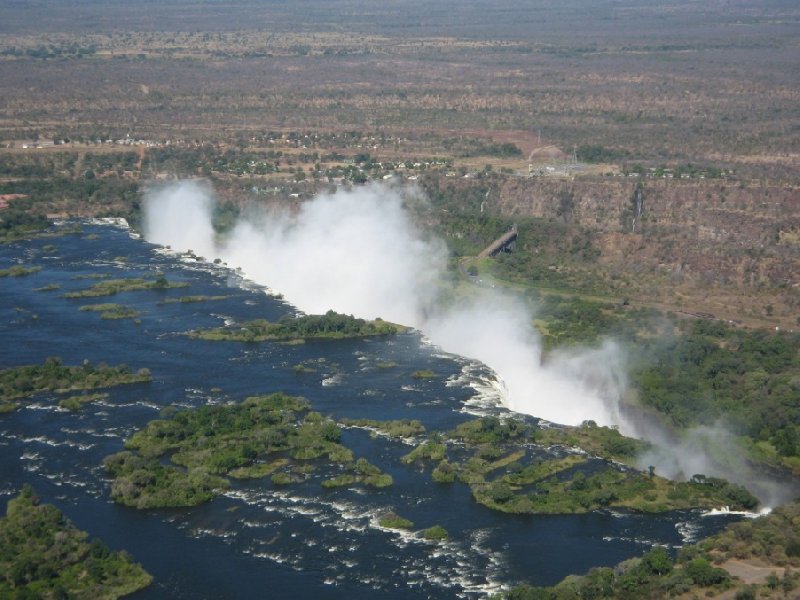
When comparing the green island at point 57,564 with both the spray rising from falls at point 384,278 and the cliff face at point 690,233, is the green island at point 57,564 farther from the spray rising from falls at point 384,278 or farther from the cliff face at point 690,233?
the cliff face at point 690,233

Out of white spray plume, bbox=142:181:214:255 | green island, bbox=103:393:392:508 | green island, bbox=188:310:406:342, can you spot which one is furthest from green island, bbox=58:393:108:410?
white spray plume, bbox=142:181:214:255

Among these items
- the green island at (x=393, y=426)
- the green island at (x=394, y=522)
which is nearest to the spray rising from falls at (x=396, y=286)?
the green island at (x=393, y=426)

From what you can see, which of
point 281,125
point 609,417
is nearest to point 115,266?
point 609,417

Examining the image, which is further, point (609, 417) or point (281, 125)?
point (281, 125)

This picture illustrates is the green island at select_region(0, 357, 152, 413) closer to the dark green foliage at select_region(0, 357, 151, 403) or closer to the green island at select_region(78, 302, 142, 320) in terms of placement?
the dark green foliage at select_region(0, 357, 151, 403)

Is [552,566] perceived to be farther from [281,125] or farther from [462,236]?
[281,125]
